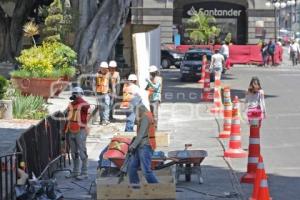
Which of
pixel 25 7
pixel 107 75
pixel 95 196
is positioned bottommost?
pixel 95 196

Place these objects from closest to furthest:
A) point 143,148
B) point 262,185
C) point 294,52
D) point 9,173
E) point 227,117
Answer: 1. point 262,185
2. point 9,173
3. point 143,148
4. point 227,117
5. point 294,52

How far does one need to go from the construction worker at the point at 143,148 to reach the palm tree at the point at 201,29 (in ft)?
153

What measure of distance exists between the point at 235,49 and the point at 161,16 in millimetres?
9968

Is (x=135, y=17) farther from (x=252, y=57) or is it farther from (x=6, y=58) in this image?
(x=6, y=58)

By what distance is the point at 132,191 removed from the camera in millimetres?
11766

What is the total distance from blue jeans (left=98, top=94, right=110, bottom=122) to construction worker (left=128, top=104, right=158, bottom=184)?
9.75 meters

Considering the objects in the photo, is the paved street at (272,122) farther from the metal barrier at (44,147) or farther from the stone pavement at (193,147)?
the metal barrier at (44,147)

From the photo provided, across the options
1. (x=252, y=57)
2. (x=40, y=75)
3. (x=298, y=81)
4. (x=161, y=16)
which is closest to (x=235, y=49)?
(x=252, y=57)

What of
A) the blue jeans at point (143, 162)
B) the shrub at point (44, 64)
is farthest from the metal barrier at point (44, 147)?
the shrub at point (44, 64)

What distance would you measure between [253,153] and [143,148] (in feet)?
7.54

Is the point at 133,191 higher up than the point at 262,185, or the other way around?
the point at 262,185

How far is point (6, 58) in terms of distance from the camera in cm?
3906

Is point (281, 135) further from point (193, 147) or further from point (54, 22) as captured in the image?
point (54, 22)

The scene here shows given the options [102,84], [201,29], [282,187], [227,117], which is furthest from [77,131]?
[201,29]
